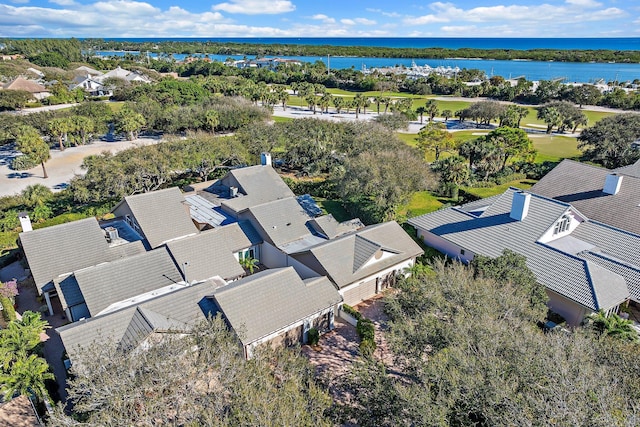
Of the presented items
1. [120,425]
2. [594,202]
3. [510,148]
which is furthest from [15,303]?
[510,148]

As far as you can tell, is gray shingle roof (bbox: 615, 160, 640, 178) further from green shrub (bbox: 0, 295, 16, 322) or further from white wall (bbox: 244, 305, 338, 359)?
green shrub (bbox: 0, 295, 16, 322)

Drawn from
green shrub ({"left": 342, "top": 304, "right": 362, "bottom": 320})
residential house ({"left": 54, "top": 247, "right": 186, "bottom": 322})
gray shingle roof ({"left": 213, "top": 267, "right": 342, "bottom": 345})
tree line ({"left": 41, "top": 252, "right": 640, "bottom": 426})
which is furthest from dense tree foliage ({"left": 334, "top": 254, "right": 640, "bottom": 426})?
residential house ({"left": 54, "top": 247, "right": 186, "bottom": 322})

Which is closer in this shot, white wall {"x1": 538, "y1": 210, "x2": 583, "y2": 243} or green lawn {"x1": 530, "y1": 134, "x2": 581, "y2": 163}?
white wall {"x1": 538, "y1": 210, "x2": 583, "y2": 243}

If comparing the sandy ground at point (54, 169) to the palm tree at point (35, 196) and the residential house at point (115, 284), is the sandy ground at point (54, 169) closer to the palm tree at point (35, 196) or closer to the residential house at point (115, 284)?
the palm tree at point (35, 196)

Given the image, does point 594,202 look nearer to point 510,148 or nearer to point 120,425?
point 510,148

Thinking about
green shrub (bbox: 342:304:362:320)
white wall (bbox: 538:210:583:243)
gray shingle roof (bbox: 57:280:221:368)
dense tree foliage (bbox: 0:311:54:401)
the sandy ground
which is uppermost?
white wall (bbox: 538:210:583:243)

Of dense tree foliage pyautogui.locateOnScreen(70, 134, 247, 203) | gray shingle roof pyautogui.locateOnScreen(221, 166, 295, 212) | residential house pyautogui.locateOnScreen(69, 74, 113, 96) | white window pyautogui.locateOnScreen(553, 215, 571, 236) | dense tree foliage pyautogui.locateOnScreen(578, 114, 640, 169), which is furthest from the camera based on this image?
residential house pyautogui.locateOnScreen(69, 74, 113, 96)
